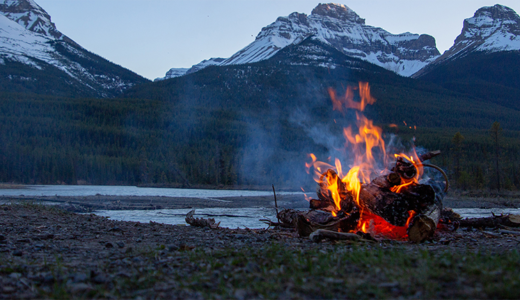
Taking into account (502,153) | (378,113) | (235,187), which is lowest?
(235,187)

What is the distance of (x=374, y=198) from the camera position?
10672 mm

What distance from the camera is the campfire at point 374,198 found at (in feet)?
33.2

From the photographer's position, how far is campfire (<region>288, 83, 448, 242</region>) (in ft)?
33.2

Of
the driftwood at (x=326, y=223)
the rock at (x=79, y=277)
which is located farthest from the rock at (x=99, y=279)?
→ the driftwood at (x=326, y=223)

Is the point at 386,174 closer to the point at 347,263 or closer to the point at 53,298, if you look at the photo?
the point at 347,263

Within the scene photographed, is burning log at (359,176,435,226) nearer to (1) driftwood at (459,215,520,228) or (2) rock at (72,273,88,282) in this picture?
(1) driftwood at (459,215,520,228)

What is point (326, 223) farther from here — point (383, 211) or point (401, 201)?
point (401, 201)

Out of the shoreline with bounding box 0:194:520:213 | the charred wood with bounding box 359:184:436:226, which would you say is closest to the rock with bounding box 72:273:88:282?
the charred wood with bounding box 359:184:436:226

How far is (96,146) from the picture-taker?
160 metres

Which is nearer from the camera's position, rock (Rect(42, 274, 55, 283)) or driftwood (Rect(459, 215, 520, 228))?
rock (Rect(42, 274, 55, 283))

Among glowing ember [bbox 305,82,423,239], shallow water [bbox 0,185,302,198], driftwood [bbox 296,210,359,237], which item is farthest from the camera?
shallow water [bbox 0,185,302,198]

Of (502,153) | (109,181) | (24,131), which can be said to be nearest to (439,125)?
(502,153)

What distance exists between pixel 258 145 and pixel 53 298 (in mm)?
157109

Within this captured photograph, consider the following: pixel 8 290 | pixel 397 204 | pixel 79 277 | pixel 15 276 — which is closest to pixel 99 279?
pixel 79 277
